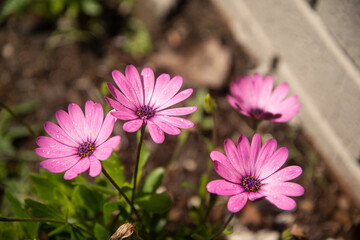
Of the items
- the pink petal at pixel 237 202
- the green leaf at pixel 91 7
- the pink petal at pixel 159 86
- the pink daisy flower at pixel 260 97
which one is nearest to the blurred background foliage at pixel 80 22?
the green leaf at pixel 91 7

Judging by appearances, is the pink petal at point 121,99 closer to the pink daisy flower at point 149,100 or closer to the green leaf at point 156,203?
the pink daisy flower at point 149,100

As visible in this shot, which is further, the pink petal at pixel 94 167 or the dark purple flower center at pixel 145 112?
the dark purple flower center at pixel 145 112

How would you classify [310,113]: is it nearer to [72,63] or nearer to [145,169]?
[145,169]

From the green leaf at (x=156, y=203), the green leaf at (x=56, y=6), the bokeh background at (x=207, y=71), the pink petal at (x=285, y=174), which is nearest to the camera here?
the pink petal at (x=285, y=174)

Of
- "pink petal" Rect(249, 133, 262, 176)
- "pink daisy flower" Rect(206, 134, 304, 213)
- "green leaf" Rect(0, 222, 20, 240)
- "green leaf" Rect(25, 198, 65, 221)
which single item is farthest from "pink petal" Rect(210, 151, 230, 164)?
"green leaf" Rect(0, 222, 20, 240)

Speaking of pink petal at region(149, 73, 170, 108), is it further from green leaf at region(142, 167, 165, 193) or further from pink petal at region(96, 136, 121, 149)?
green leaf at region(142, 167, 165, 193)

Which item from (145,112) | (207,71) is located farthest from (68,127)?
(207,71)

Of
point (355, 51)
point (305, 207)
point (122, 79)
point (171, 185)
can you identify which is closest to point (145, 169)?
point (171, 185)
